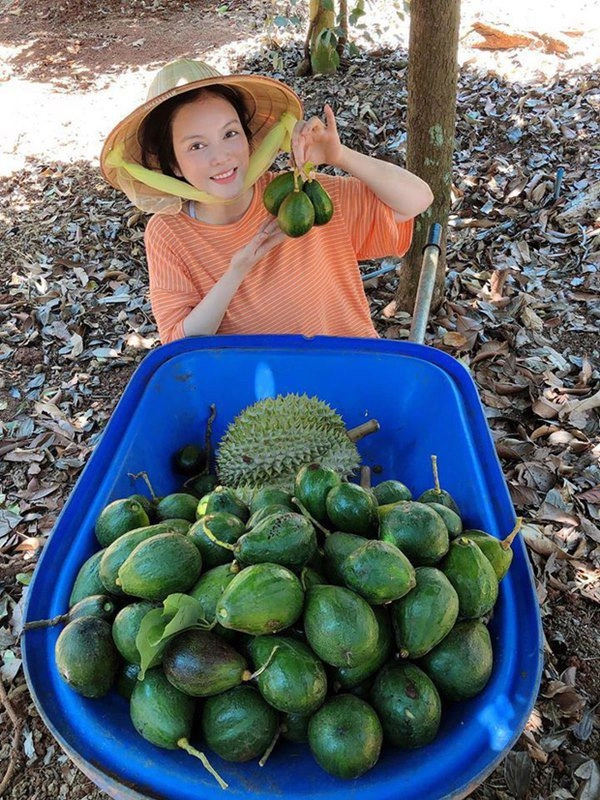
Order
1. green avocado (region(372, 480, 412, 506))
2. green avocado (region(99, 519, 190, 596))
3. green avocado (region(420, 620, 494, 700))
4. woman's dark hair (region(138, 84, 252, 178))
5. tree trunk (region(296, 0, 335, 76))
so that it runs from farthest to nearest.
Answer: tree trunk (region(296, 0, 335, 76))
woman's dark hair (region(138, 84, 252, 178))
green avocado (region(372, 480, 412, 506))
green avocado (region(99, 519, 190, 596))
green avocado (region(420, 620, 494, 700))

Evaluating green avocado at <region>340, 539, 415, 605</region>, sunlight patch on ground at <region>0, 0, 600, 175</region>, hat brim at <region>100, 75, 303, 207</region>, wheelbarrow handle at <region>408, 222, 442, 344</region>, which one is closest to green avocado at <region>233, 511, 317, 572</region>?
green avocado at <region>340, 539, 415, 605</region>

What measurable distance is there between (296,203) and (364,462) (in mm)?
933

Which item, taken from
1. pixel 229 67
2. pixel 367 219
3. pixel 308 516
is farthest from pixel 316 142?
pixel 229 67

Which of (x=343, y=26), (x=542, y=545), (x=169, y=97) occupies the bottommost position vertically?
(x=542, y=545)

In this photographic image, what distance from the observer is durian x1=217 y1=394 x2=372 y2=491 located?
6.78 feet

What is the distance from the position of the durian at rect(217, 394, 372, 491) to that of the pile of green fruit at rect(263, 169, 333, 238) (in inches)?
22.2

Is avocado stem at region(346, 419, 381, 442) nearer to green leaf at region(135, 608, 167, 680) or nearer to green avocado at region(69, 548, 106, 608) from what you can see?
green avocado at region(69, 548, 106, 608)

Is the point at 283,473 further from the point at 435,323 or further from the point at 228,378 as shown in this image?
the point at 435,323

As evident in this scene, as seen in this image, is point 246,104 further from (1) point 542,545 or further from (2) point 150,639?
(1) point 542,545

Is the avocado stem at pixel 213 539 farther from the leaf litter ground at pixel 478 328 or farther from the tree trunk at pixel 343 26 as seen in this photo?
the tree trunk at pixel 343 26

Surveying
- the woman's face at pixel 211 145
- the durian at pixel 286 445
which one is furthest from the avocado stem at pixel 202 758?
the woman's face at pixel 211 145

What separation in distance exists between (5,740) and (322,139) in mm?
2343

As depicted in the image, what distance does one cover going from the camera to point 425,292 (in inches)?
95.7

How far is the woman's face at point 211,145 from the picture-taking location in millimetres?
2121
